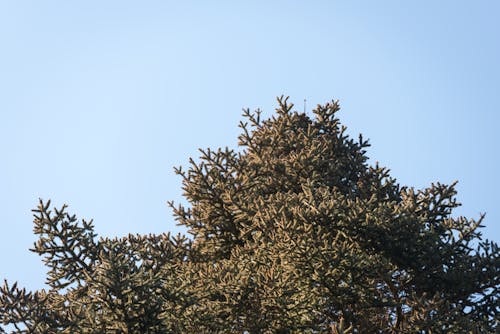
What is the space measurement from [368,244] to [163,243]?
21.4ft

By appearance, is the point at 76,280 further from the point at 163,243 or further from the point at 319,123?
the point at 319,123

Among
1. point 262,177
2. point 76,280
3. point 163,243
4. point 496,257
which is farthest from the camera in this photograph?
point 262,177

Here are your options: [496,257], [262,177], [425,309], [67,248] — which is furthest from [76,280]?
[496,257]

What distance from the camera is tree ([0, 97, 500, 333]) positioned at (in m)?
15.5

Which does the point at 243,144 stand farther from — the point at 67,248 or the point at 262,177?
the point at 67,248

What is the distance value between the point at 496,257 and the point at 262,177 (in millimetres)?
7816

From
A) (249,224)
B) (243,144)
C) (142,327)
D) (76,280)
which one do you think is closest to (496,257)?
(249,224)

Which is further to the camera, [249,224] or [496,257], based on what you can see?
[249,224]

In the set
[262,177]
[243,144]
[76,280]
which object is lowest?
[76,280]

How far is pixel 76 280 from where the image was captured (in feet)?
60.4

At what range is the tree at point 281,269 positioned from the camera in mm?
15531

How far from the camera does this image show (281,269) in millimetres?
18141

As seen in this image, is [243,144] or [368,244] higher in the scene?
[243,144]

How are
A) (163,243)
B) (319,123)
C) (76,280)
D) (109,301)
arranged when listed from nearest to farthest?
(109,301), (76,280), (163,243), (319,123)
